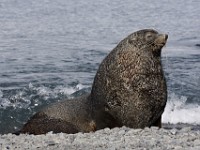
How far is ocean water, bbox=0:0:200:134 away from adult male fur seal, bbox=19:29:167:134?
3.53 m

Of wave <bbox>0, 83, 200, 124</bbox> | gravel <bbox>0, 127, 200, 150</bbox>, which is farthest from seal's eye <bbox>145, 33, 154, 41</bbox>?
wave <bbox>0, 83, 200, 124</bbox>

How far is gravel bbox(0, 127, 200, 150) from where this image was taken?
7715 millimetres

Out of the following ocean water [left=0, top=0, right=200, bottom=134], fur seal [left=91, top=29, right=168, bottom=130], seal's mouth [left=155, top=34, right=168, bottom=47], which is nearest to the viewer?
fur seal [left=91, top=29, right=168, bottom=130]

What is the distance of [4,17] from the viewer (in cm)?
3061

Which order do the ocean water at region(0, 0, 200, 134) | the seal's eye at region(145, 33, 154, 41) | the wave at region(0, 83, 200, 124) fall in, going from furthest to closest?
the ocean water at region(0, 0, 200, 134) < the wave at region(0, 83, 200, 124) < the seal's eye at region(145, 33, 154, 41)

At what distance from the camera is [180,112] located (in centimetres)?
1451

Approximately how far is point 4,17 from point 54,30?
12.2ft

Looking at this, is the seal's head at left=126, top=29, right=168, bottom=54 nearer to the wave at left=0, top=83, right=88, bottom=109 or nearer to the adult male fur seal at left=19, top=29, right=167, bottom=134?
the adult male fur seal at left=19, top=29, right=167, bottom=134

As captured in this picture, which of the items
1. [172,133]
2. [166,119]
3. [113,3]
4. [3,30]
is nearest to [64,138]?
[172,133]

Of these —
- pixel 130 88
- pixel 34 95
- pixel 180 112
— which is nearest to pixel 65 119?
pixel 130 88

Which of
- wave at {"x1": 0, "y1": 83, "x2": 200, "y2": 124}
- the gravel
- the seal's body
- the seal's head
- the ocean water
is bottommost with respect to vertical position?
the ocean water

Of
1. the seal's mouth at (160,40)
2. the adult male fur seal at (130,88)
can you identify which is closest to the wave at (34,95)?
the adult male fur seal at (130,88)

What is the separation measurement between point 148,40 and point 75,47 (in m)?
12.9

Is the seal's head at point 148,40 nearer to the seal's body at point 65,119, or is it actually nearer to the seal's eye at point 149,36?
the seal's eye at point 149,36
